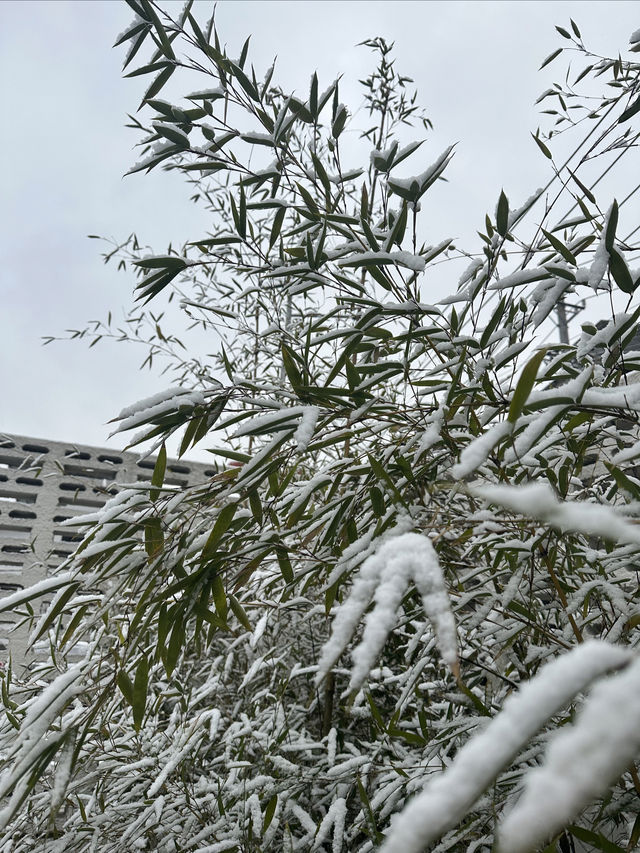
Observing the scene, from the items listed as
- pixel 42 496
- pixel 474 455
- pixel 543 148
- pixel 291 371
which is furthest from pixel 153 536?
pixel 42 496

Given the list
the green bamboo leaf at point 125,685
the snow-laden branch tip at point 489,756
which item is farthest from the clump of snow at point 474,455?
the green bamboo leaf at point 125,685

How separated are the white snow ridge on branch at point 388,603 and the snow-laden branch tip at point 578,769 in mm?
137

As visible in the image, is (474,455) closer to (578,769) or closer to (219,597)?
(578,769)

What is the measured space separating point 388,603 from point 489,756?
138 millimetres

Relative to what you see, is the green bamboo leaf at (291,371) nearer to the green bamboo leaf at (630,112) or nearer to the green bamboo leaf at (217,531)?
the green bamboo leaf at (217,531)

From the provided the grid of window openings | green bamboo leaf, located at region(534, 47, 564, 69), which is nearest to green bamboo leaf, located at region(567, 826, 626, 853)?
green bamboo leaf, located at region(534, 47, 564, 69)

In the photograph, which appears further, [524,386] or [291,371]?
[291,371]

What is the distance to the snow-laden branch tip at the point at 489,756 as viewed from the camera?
0.76 ft

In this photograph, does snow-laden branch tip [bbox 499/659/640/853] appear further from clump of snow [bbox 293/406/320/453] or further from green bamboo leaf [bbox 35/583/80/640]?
green bamboo leaf [bbox 35/583/80/640]

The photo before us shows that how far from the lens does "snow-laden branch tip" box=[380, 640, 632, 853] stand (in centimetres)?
23

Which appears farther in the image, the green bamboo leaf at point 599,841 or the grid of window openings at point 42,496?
the grid of window openings at point 42,496

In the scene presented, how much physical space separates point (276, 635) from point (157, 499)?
3.56 ft

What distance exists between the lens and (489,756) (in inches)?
9.2

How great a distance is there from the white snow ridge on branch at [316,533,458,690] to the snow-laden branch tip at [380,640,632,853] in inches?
4.1
